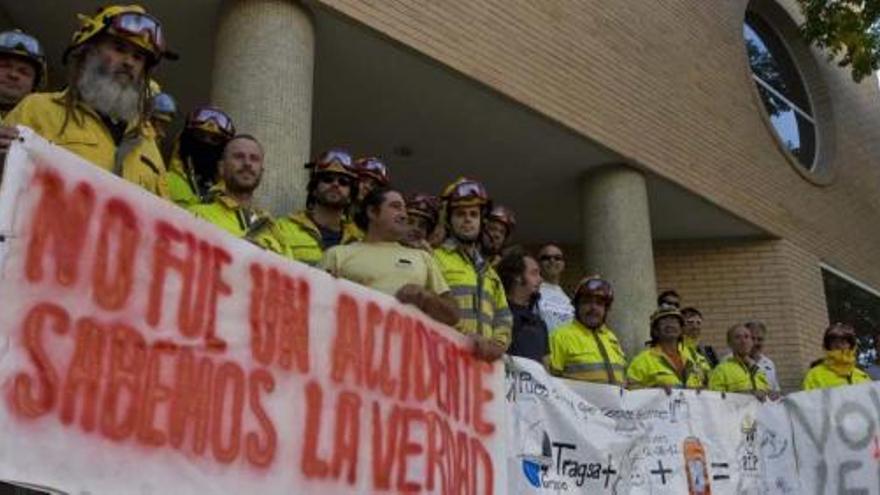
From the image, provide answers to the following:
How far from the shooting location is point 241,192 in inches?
153

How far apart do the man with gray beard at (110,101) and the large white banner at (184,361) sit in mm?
486

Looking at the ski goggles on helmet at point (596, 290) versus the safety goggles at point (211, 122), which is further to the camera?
the ski goggles on helmet at point (596, 290)

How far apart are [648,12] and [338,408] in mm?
7032

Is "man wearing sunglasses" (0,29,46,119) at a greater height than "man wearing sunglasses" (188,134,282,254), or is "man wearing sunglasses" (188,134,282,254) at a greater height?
"man wearing sunglasses" (0,29,46,119)

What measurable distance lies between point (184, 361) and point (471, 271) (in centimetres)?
210

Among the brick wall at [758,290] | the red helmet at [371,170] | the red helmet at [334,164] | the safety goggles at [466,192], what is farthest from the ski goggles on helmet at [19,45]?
the brick wall at [758,290]

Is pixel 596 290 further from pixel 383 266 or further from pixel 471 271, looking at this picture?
pixel 383 266

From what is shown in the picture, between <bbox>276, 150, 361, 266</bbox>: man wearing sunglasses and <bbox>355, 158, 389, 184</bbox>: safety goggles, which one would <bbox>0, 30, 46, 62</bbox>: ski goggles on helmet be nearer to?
<bbox>276, 150, 361, 266</bbox>: man wearing sunglasses

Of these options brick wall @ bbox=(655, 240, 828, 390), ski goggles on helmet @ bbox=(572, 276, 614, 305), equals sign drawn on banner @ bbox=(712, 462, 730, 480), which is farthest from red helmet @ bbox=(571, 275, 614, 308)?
brick wall @ bbox=(655, 240, 828, 390)

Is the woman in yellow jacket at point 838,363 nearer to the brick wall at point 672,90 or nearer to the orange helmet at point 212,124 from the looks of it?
the brick wall at point 672,90

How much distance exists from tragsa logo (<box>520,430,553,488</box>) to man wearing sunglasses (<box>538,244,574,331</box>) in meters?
1.80

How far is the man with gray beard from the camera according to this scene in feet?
10.1

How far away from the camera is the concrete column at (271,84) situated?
543 centimetres

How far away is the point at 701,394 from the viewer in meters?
5.20
